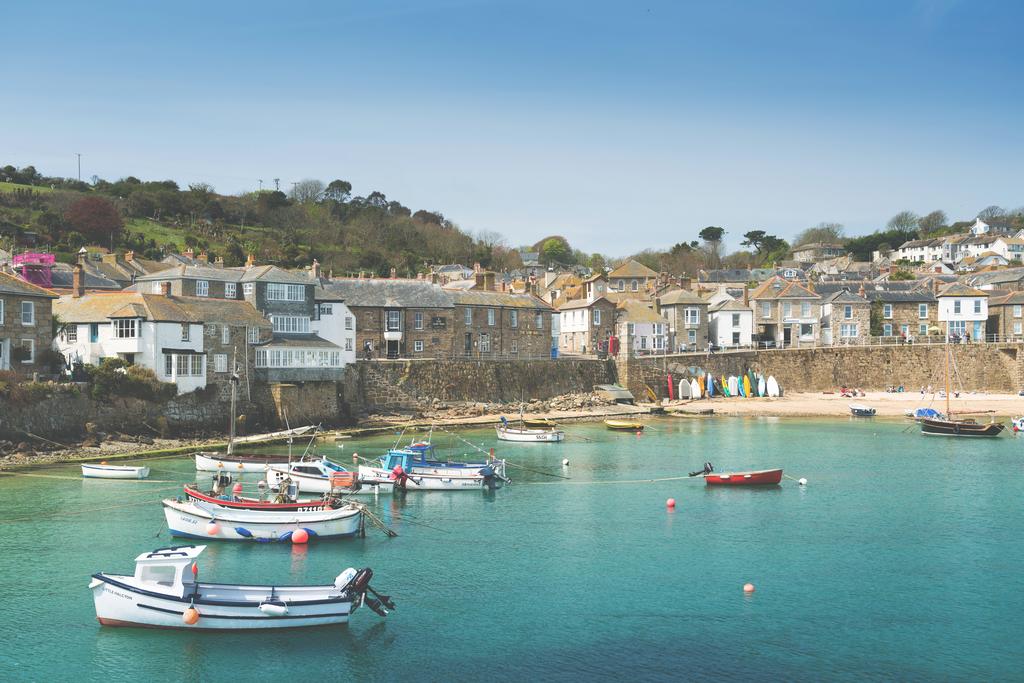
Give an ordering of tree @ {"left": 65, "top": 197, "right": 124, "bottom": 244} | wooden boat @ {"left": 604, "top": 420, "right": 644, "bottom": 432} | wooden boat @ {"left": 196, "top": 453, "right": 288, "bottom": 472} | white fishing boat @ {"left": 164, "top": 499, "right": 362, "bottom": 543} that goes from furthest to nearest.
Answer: tree @ {"left": 65, "top": 197, "right": 124, "bottom": 244} → wooden boat @ {"left": 604, "top": 420, "right": 644, "bottom": 432} → wooden boat @ {"left": 196, "top": 453, "right": 288, "bottom": 472} → white fishing boat @ {"left": 164, "top": 499, "right": 362, "bottom": 543}

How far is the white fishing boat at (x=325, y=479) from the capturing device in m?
39.5

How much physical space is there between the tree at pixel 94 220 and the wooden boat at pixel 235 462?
225ft

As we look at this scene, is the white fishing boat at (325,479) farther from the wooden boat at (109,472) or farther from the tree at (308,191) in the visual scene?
the tree at (308,191)

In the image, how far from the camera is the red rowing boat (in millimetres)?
44188

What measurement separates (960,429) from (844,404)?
1715cm

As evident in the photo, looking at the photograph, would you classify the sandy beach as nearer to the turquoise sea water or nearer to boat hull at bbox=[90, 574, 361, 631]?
the turquoise sea water

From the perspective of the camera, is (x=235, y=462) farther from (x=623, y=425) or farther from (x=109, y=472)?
(x=623, y=425)

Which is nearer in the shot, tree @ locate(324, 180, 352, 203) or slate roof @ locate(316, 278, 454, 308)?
slate roof @ locate(316, 278, 454, 308)

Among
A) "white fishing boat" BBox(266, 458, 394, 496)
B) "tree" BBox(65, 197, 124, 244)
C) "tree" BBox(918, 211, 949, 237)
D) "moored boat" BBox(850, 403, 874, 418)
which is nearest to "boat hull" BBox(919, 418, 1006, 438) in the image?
"moored boat" BBox(850, 403, 874, 418)

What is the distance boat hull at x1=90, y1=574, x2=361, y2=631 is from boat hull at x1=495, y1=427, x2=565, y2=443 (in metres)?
35.3

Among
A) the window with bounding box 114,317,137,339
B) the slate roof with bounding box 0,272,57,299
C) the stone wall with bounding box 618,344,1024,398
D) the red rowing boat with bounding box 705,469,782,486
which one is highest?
the slate roof with bounding box 0,272,57,299

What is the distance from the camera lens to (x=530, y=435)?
5903 centimetres

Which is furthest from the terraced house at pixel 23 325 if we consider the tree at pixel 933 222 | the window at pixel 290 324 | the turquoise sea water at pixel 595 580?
the tree at pixel 933 222

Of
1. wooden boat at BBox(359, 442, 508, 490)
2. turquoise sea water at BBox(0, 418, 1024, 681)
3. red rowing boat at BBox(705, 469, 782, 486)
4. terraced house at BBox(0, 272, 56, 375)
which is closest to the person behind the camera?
turquoise sea water at BBox(0, 418, 1024, 681)
